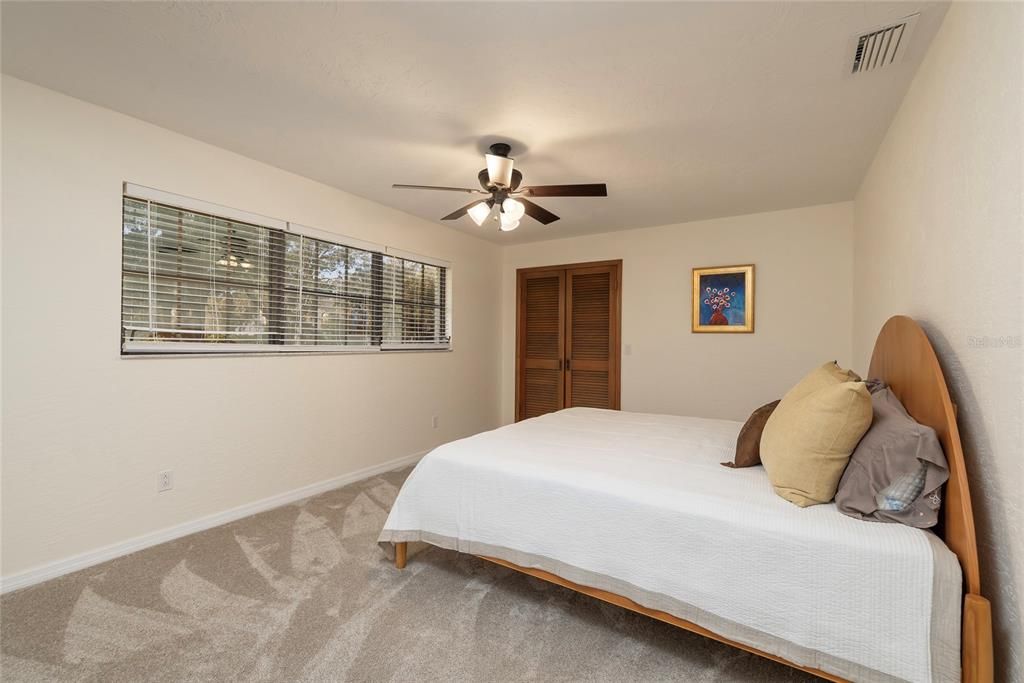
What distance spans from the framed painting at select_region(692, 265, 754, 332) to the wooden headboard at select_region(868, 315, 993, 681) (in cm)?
212

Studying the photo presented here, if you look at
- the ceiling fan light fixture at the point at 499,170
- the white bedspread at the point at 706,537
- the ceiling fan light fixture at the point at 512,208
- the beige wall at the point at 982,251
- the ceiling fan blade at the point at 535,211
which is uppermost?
the ceiling fan light fixture at the point at 499,170

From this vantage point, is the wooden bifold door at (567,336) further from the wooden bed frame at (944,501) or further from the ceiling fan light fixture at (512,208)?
the wooden bed frame at (944,501)

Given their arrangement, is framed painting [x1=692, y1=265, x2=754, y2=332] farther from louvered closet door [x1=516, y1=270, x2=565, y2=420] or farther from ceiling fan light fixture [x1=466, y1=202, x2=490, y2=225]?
ceiling fan light fixture [x1=466, y1=202, x2=490, y2=225]

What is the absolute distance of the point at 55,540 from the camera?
213 centimetres

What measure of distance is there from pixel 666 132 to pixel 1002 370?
1.86 metres

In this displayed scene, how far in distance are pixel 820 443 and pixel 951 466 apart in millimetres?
313

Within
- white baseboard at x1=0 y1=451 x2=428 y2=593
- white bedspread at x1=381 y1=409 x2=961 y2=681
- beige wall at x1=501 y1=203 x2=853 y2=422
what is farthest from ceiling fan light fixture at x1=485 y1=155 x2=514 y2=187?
white baseboard at x1=0 y1=451 x2=428 y2=593

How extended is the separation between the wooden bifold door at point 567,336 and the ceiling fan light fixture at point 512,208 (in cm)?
A: 236

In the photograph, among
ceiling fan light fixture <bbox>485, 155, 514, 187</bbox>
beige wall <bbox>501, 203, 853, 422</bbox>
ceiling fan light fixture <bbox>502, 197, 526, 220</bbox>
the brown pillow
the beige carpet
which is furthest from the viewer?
beige wall <bbox>501, 203, 853, 422</bbox>

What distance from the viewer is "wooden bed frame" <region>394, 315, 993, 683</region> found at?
3.56 feet

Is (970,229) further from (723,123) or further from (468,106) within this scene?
(468,106)

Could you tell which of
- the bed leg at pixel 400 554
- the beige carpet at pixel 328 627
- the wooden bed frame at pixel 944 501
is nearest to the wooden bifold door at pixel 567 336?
the wooden bed frame at pixel 944 501

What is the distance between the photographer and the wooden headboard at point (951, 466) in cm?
108

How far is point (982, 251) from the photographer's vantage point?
1.30 meters
